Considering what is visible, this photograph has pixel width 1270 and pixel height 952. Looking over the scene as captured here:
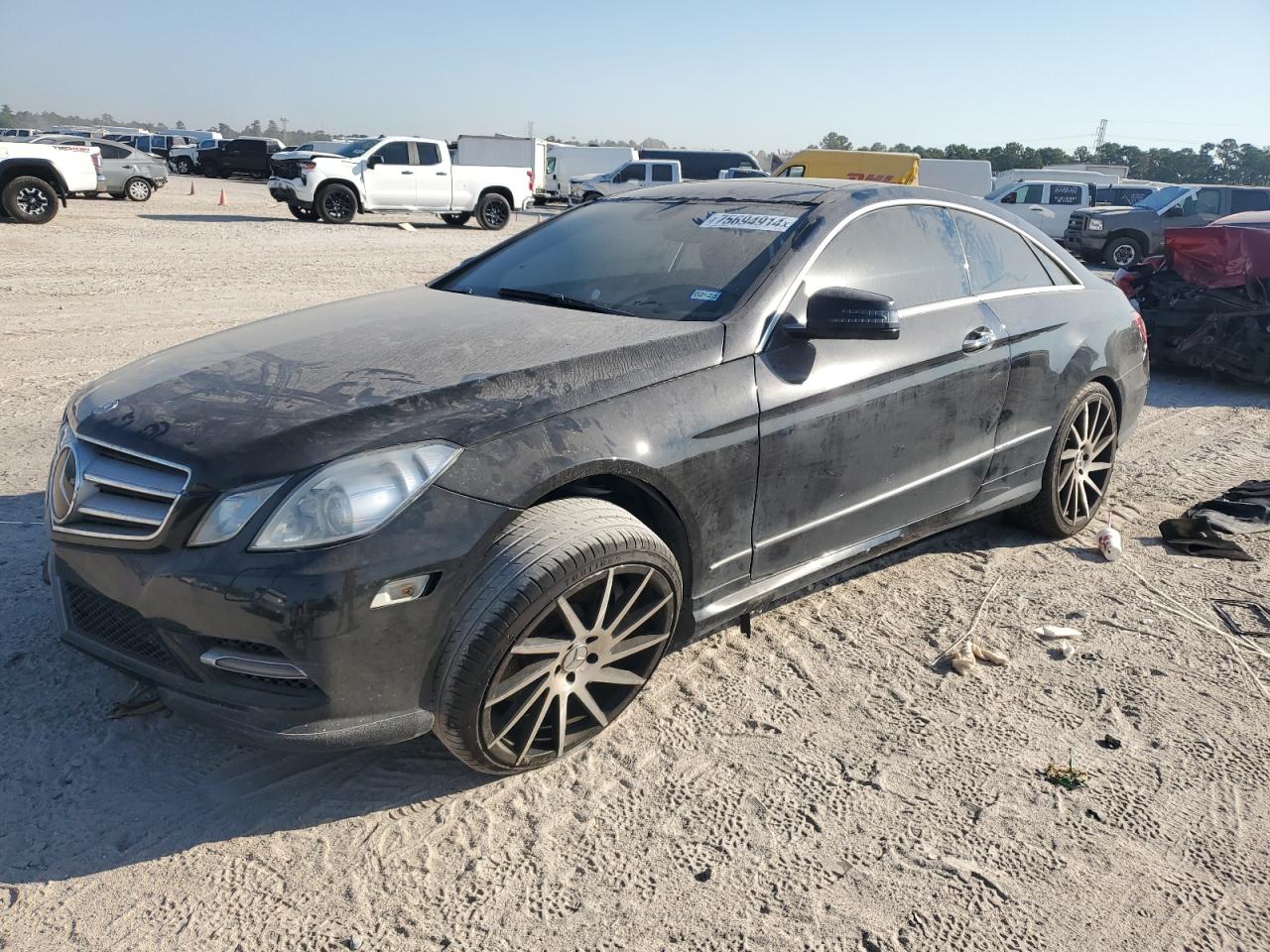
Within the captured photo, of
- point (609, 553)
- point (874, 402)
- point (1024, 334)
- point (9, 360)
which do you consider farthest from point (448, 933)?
point (9, 360)

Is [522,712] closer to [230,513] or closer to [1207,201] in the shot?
[230,513]

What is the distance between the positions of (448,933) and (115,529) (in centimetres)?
132

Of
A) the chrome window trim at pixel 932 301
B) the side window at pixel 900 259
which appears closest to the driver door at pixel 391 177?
the chrome window trim at pixel 932 301

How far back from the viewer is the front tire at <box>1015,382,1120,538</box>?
4.56 metres

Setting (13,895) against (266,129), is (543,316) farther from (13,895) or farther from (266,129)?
(266,129)

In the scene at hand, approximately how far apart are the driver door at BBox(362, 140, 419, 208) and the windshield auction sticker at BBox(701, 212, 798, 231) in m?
19.2

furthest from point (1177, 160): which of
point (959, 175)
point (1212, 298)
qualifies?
point (1212, 298)

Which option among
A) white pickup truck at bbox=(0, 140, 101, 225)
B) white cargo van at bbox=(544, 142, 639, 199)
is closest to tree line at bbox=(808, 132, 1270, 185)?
white cargo van at bbox=(544, 142, 639, 199)

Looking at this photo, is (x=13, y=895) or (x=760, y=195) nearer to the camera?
(x=13, y=895)

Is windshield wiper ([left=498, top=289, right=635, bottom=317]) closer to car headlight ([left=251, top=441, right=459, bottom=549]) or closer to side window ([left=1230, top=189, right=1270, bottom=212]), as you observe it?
car headlight ([left=251, top=441, right=459, bottom=549])

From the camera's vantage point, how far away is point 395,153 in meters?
21.6

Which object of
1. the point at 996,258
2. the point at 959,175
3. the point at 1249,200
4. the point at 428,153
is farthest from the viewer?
the point at 959,175

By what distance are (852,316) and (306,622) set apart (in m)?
1.88

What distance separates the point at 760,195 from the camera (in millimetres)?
3963
